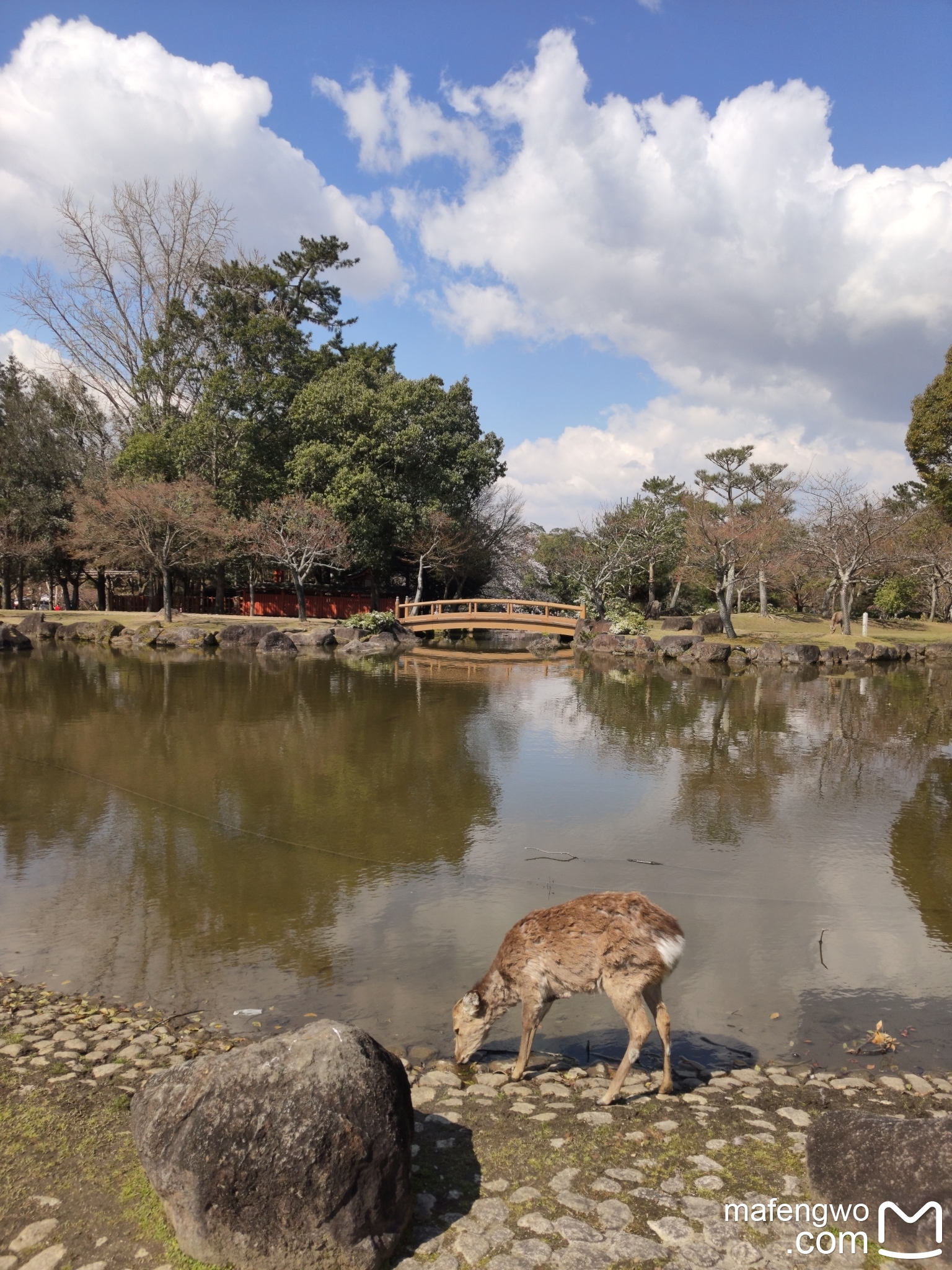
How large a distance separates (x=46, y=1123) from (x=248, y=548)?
30.8 meters

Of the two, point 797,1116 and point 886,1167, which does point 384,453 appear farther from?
point 886,1167

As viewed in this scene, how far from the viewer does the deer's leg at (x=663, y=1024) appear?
151 inches

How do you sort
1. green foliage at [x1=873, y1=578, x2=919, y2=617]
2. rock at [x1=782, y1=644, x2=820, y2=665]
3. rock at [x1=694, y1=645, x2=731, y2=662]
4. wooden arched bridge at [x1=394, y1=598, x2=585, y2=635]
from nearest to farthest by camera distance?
rock at [x1=782, y1=644, x2=820, y2=665]
rock at [x1=694, y1=645, x2=731, y2=662]
wooden arched bridge at [x1=394, y1=598, x2=585, y2=635]
green foliage at [x1=873, y1=578, x2=919, y2=617]

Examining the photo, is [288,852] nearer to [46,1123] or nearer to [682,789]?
[46,1123]

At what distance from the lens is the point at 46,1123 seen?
3299mm

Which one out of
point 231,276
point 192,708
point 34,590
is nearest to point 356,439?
point 231,276

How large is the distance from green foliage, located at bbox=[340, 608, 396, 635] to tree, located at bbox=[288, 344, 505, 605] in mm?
3392

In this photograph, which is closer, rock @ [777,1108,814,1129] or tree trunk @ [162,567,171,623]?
rock @ [777,1108,814,1129]

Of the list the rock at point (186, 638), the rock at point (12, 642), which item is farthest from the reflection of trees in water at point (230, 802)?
the rock at point (186, 638)

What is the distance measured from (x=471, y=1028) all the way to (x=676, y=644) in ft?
80.3

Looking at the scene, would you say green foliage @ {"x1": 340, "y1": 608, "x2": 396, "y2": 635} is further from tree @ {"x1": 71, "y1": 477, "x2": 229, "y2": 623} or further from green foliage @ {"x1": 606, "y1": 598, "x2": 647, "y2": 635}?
green foliage @ {"x1": 606, "y1": 598, "x2": 647, "y2": 635}

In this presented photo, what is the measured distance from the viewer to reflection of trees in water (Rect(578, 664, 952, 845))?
384 inches

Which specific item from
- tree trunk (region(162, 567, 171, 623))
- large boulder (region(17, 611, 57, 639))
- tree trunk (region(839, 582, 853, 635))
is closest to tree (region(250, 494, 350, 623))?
tree trunk (region(162, 567, 171, 623))

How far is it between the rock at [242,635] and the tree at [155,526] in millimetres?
4044
